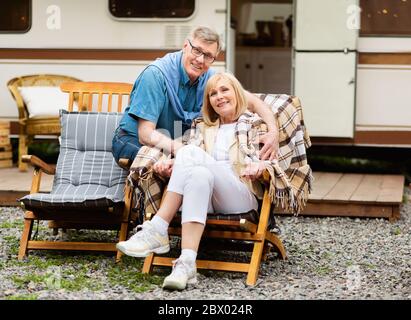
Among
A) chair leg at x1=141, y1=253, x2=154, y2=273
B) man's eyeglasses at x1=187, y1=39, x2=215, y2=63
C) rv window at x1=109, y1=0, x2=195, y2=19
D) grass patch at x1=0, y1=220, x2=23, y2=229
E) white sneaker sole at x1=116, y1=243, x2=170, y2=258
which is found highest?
rv window at x1=109, y1=0, x2=195, y2=19

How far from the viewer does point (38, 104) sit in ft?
24.5

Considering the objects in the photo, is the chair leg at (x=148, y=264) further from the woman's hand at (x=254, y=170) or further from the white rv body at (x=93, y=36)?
the white rv body at (x=93, y=36)

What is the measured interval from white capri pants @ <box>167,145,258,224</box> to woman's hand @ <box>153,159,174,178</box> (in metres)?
0.06

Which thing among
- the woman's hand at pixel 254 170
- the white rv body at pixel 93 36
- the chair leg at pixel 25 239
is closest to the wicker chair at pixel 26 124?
the white rv body at pixel 93 36

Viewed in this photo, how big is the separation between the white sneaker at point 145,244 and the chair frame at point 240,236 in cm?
15

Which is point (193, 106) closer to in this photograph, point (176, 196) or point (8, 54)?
point (176, 196)

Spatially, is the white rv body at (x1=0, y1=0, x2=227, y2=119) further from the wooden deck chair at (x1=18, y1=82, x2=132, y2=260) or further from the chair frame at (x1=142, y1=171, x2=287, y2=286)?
Result: the chair frame at (x1=142, y1=171, x2=287, y2=286)

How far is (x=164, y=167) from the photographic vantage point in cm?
440

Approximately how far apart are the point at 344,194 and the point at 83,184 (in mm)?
2174

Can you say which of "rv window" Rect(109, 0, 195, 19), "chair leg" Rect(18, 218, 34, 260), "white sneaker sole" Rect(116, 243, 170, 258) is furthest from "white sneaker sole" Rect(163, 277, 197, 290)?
"rv window" Rect(109, 0, 195, 19)

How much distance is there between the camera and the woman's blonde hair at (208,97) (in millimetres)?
4531

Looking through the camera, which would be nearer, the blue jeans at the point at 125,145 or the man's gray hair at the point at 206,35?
the man's gray hair at the point at 206,35

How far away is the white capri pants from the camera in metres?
4.22

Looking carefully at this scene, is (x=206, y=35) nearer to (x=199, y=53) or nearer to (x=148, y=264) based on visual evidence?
(x=199, y=53)
